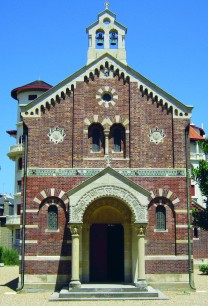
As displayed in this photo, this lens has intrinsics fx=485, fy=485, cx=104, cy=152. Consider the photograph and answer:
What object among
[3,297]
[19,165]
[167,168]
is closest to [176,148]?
[167,168]

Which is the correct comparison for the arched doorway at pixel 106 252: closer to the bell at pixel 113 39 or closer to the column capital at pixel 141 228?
the column capital at pixel 141 228

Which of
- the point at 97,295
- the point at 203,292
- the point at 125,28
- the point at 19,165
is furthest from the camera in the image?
the point at 19,165

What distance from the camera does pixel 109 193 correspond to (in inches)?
1010

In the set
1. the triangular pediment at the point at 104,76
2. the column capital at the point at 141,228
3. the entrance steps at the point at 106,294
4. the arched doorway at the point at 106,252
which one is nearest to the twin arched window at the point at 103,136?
the triangular pediment at the point at 104,76

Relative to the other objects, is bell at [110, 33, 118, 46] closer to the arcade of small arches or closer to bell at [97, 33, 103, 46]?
bell at [97, 33, 103, 46]

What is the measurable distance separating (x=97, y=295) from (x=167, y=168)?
8237 mm

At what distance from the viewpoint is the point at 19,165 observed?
58219mm

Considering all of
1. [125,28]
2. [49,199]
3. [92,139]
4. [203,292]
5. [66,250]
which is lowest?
[203,292]

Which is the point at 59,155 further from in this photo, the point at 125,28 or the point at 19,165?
the point at 19,165

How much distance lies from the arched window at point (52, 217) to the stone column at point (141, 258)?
15.5ft

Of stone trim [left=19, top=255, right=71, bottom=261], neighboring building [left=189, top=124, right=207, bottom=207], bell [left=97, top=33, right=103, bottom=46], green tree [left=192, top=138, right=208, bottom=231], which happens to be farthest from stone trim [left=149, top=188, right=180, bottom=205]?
neighboring building [left=189, top=124, right=207, bottom=207]

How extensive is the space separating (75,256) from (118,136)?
7.52 m

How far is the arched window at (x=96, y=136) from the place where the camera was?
91.9 feet

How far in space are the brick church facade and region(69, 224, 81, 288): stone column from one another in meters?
0.05
